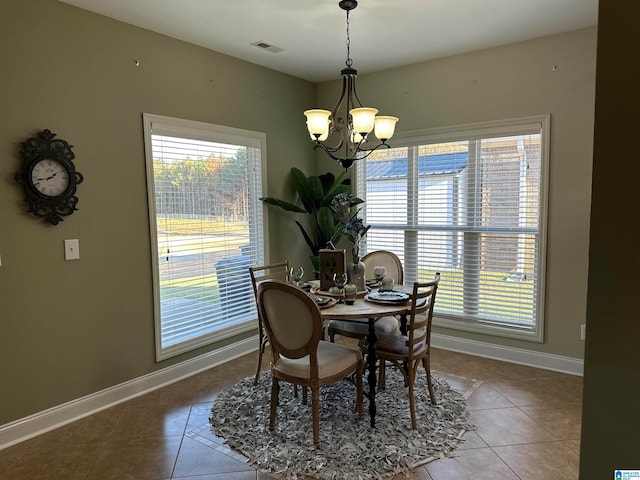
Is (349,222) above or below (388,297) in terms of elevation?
above

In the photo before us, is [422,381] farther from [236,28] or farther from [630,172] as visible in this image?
[236,28]

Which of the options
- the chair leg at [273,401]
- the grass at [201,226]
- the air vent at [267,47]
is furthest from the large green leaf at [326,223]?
the chair leg at [273,401]

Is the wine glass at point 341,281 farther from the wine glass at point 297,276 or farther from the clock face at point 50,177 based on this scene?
the clock face at point 50,177

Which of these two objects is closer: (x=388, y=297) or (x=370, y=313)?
(x=370, y=313)

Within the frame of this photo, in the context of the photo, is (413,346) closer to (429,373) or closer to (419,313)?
(419,313)

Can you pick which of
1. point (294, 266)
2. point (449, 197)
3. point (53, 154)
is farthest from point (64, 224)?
point (449, 197)

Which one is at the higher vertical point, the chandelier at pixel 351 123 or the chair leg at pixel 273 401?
the chandelier at pixel 351 123

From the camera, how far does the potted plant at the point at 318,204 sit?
4.49 meters

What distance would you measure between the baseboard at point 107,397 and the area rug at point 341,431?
59cm

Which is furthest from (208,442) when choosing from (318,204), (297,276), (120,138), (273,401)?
(318,204)

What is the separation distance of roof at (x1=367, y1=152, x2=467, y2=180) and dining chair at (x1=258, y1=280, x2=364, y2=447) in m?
2.31

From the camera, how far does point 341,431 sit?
2672mm

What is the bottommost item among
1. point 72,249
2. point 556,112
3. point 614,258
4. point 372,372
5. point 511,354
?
point 511,354

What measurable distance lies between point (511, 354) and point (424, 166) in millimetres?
2015
